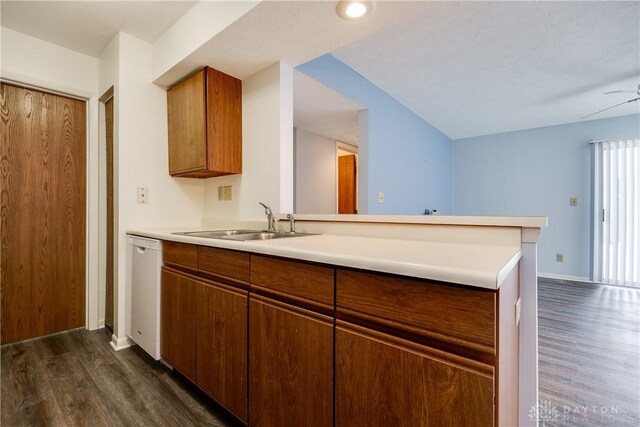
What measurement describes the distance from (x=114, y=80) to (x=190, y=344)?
75.5 inches

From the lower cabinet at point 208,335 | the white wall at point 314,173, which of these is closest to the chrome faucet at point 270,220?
the lower cabinet at point 208,335

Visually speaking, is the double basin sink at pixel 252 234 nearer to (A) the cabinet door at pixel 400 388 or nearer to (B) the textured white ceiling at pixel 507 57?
(A) the cabinet door at pixel 400 388

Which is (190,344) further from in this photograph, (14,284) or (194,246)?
(14,284)

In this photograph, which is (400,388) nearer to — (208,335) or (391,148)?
(208,335)

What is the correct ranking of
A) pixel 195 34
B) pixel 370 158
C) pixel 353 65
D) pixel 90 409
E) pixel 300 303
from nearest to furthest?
1. pixel 300 303
2. pixel 90 409
3. pixel 195 34
4. pixel 353 65
5. pixel 370 158

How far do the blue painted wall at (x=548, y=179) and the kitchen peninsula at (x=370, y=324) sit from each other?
4413 millimetres

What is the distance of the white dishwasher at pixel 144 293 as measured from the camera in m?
1.65

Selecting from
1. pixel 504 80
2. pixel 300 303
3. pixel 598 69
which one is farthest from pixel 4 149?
pixel 598 69

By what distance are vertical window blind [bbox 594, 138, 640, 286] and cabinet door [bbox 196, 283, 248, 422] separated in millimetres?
5175

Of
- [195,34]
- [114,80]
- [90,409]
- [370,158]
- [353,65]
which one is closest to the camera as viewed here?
[90,409]

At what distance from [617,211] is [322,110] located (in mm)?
4349

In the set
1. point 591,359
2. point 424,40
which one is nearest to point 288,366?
point 591,359

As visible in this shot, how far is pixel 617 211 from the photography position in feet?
13.0

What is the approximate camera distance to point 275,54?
1.75 metres
